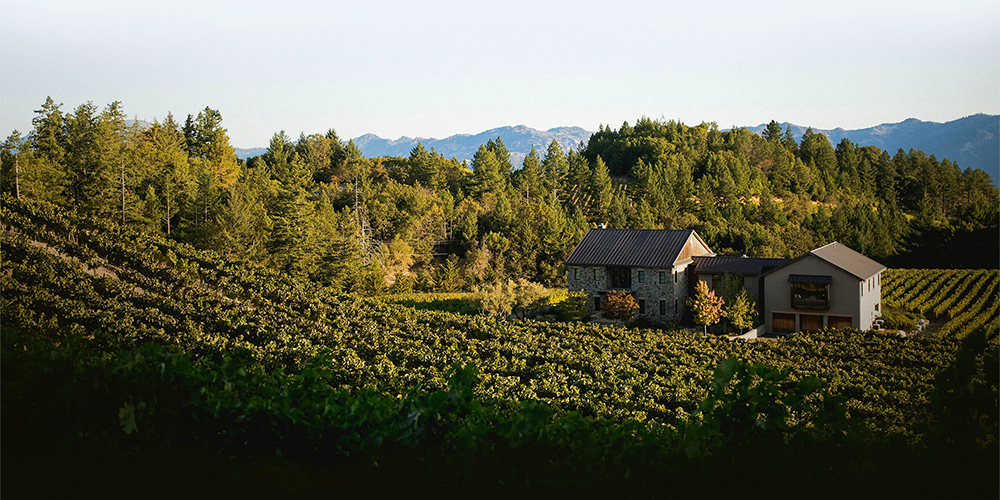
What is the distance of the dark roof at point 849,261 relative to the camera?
85.9 feet

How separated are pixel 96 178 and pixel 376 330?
22956mm

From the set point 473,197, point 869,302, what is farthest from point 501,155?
point 869,302

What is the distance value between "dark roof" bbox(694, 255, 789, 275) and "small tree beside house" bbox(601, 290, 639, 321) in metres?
4.28

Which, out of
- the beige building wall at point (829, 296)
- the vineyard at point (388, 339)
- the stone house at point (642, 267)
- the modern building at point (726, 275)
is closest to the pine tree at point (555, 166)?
the modern building at point (726, 275)

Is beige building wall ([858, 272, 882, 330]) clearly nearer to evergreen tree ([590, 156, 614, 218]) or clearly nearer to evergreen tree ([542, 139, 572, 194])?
evergreen tree ([590, 156, 614, 218])

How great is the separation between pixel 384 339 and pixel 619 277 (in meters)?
15.9

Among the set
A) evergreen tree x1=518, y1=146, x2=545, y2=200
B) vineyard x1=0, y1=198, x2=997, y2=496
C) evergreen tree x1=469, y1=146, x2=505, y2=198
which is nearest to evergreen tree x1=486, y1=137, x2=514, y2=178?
evergreen tree x1=518, y1=146, x2=545, y2=200

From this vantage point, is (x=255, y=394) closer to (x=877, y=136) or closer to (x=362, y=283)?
(x=362, y=283)

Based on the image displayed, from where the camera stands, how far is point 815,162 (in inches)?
3029

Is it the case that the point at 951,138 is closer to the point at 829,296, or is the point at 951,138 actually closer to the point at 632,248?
the point at 829,296

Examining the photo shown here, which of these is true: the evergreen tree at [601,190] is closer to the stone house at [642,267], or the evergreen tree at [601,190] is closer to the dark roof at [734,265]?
the stone house at [642,267]

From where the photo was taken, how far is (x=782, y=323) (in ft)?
91.8

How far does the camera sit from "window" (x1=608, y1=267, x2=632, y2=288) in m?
30.6

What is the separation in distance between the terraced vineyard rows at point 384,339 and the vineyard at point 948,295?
4502 millimetres
